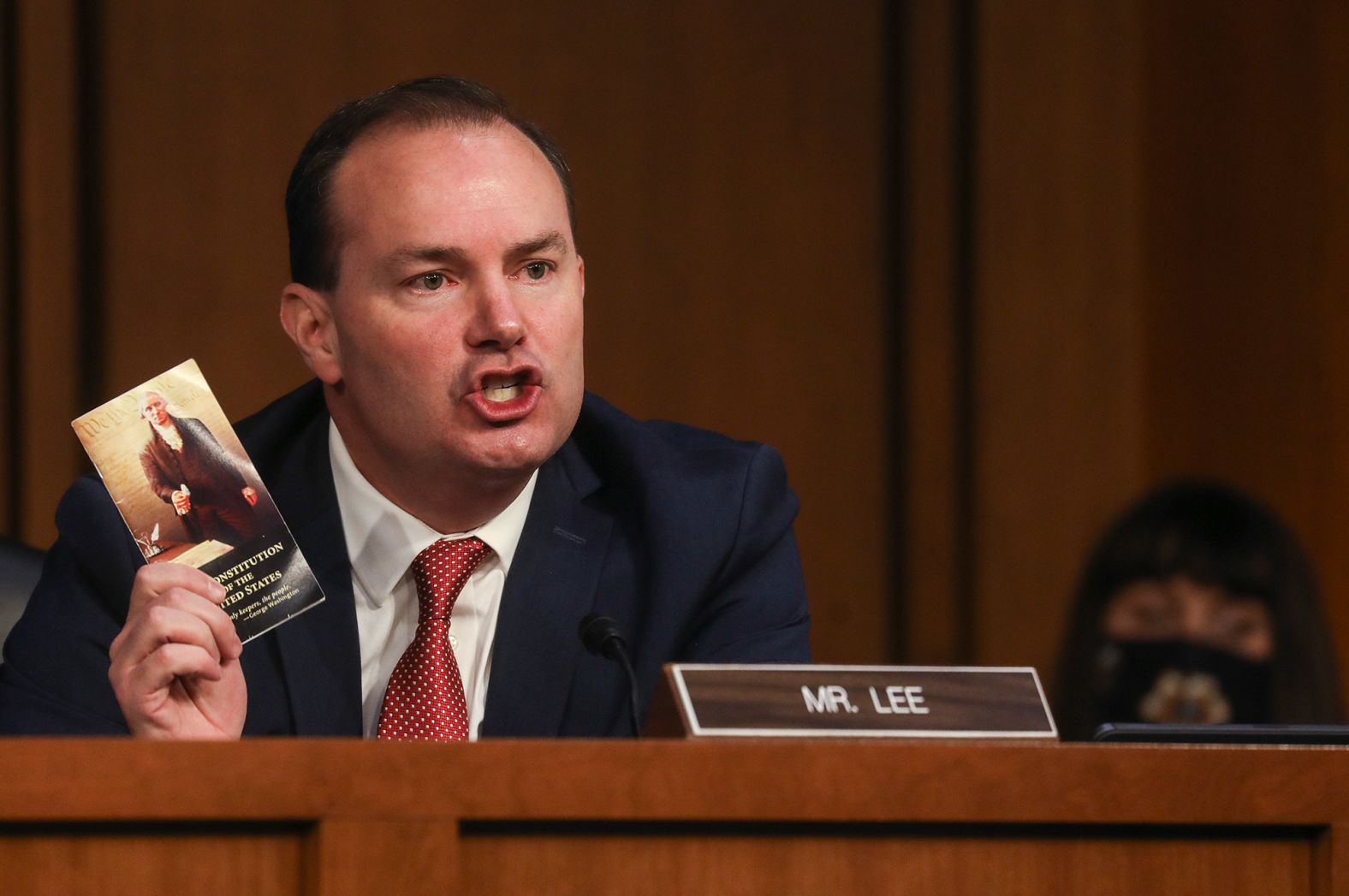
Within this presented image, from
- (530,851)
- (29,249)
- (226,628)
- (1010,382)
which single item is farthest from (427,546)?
(1010,382)

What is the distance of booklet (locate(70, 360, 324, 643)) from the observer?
1474mm

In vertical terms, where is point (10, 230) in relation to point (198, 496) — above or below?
above

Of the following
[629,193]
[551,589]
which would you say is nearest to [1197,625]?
[629,193]

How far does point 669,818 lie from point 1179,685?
189 cm

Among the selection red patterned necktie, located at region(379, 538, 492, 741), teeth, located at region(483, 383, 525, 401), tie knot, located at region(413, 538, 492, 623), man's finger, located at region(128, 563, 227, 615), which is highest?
teeth, located at region(483, 383, 525, 401)

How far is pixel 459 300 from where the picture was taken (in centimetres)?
175

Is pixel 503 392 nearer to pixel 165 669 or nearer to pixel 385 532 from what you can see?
pixel 385 532

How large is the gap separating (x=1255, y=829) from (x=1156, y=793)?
0.08 meters

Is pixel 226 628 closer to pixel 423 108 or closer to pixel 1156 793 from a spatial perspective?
pixel 423 108

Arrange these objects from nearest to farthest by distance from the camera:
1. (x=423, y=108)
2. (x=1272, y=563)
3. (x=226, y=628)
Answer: (x=226, y=628)
(x=423, y=108)
(x=1272, y=563)

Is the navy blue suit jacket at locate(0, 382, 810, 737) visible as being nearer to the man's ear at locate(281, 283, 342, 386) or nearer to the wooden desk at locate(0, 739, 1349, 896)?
the man's ear at locate(281, 283, 342, 386)

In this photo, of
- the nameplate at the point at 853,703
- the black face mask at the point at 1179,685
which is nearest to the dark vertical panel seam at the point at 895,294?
the black face mask at the point at 1179,685

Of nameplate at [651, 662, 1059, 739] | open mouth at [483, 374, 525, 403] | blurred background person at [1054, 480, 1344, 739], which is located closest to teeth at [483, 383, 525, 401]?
open mouth at [483, 374, 525, 403]

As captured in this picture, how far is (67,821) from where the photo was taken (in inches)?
40.3
